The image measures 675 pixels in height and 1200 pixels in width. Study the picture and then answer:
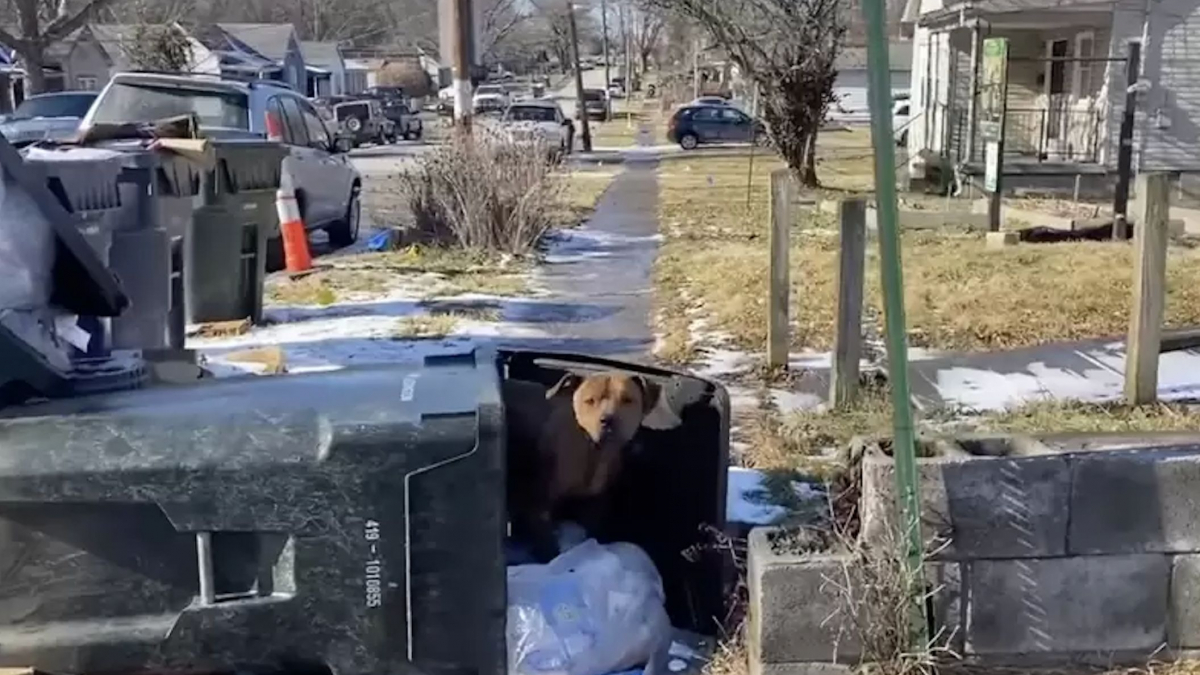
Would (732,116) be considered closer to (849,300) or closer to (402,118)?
(402,118)

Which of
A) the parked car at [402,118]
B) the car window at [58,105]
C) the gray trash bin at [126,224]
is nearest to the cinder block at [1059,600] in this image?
the gray trash bin at [126,224]

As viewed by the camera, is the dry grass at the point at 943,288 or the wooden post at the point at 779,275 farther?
the dry grass at the point at 943,288

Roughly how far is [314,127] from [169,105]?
2.10 m

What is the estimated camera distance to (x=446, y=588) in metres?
2.63

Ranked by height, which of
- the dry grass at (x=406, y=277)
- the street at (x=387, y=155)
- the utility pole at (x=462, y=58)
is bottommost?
the street at (x=387, y=155)

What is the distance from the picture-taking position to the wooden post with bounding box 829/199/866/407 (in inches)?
250

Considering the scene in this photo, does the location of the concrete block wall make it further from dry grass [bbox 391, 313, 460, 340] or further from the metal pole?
the metal pole

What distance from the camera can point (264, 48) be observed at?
62406 mm

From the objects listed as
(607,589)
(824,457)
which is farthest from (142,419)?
(824,457)

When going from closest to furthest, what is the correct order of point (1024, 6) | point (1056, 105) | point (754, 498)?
point (754, 498)
point (1024, 6)
point (1056, 105)

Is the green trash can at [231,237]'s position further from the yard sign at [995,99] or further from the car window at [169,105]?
the yard sign at [995,99]

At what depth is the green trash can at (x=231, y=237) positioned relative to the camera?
8469 mm

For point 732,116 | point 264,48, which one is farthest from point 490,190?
point 264,48

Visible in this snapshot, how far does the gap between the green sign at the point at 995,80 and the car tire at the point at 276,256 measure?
23.3ft
